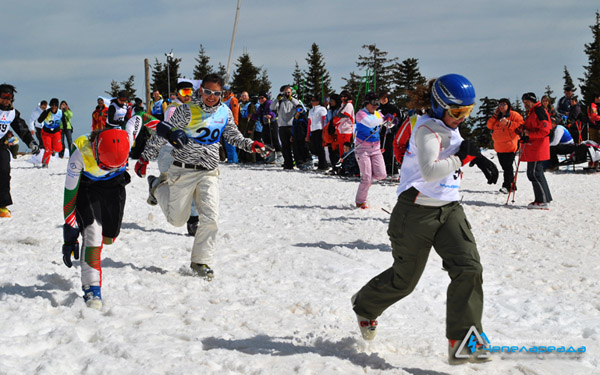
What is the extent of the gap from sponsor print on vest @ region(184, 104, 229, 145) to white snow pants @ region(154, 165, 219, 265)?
0.35 meters

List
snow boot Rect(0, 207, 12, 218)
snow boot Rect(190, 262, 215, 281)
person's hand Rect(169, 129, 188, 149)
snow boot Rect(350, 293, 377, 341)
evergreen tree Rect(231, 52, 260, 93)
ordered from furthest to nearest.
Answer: evergreen tree Rect(231, 52, 260, 93) → snow boot Rect(0, 207, 12, 218) → snow boot Rect(190, 262, 215, 281) → person's hand Rect(169, 129, 188, 149) → snow boot Rect(350, 293, 377, 341)

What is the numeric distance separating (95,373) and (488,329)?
122 inches

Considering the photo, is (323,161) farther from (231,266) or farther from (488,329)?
(488,329)

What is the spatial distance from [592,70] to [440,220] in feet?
151

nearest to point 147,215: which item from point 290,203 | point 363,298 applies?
point 290,203

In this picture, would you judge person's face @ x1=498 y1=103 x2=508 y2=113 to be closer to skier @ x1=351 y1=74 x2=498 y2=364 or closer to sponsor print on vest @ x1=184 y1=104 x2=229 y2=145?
sponsor print on vest @ x1=184 y1=104 x2=229 y2=145

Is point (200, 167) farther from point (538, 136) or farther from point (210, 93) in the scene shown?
point (538, 136)

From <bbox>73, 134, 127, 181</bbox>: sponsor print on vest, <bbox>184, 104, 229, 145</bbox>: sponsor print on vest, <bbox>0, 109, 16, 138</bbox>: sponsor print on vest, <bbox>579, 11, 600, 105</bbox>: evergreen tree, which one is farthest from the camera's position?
<bbox>579, 11, 600, 105</bbox>: evergreen tree

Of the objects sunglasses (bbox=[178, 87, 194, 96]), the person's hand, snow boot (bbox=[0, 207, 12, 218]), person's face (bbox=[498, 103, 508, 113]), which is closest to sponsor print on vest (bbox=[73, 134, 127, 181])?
the person's hand

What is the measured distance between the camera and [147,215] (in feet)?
32.2

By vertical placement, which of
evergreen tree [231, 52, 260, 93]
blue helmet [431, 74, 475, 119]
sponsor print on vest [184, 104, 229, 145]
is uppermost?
evergreen tree [231, 52, 260, 93]

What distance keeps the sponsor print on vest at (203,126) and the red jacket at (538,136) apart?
753 centimetres

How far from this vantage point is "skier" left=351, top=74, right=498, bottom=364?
11.5 ft

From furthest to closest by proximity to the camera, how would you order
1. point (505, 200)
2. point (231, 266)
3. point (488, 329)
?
point (505, 200) < point (231, 266) < point (488, 329)
